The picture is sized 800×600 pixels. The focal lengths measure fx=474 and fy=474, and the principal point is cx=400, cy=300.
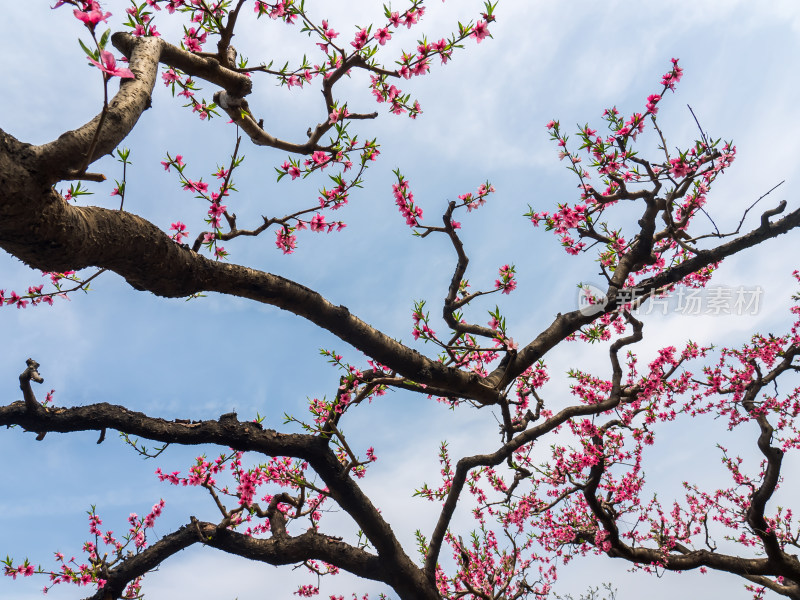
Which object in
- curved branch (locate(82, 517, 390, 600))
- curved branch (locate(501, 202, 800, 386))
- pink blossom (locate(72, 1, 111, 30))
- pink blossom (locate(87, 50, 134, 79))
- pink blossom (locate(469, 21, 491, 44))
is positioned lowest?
curved branch (locate(82, 517, 390, 600))

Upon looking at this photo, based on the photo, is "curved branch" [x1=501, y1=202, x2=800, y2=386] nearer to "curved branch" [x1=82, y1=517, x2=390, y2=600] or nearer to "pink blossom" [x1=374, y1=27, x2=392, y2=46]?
"curved branch" [x1=82, y1=517, x2=390, y2=600]

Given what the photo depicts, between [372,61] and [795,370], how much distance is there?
8950 mm

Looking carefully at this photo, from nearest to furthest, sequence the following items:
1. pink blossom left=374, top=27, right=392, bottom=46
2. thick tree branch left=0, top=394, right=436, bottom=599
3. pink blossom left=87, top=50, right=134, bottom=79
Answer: pink blossom left=87, top=50, right=134, bottom=79, thick tree branch left=0, top=394, right=436, bottom=599, pink blossom left=374, top=27, right=392, bottom=46

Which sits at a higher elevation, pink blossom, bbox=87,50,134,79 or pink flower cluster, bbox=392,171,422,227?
pink flower cluster, bbox=392,171,422,227

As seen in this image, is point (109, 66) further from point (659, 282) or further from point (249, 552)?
point (659, 282)

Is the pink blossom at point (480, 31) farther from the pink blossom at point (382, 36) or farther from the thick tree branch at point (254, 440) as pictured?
the thick tree branch at point (254, 440)

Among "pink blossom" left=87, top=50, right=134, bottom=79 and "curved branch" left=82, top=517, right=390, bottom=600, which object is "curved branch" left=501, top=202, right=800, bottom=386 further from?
"pink blossom" left=87, top=50, right=134, bottom=79

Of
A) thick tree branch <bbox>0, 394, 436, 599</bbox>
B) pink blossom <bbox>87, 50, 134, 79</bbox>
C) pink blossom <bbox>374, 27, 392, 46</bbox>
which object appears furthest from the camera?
pink blossom <bbox>374, 27, 392, 46</bbox>

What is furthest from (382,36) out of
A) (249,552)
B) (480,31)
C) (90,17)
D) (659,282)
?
(249,552)

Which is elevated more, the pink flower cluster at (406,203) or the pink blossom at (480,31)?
the pink blossom at (480,31)

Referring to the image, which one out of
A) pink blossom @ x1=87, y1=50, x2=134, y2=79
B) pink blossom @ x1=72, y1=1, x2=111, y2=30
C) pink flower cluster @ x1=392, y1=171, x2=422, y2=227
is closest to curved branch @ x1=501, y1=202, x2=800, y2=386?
pink flower cluster @ x1=392, y1=171, x2=422, y2=227

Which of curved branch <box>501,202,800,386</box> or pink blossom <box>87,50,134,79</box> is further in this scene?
curved branch <box>501,202,800,386</box>

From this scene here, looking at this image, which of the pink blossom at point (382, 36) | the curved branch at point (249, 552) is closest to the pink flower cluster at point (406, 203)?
the pink blossom at point (382, 36)

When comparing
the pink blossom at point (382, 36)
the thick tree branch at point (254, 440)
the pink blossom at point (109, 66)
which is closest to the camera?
the pink blossom at point (109, 66)
